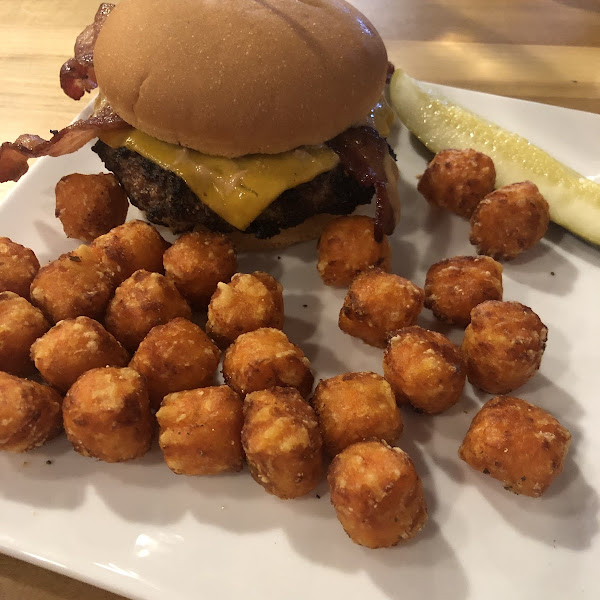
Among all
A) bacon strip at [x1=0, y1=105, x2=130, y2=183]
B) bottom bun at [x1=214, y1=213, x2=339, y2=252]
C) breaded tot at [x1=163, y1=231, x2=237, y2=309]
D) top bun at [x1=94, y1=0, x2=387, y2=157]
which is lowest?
bottom bun at [x1=214, y1=213, x2=339, y2=252]

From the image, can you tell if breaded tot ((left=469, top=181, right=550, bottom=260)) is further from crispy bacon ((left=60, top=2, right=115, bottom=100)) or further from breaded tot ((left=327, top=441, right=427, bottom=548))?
crispy bacon ((left=60, top=2, right=115, bottom=100))

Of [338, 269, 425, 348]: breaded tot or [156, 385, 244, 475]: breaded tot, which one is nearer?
[156, 385, 244, 475]: breaded tot

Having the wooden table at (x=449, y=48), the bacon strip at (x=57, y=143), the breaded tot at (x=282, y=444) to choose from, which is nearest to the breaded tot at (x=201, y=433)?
the breaded tot at (x=282, y=444)

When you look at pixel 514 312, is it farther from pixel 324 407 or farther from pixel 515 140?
pixel 515 140

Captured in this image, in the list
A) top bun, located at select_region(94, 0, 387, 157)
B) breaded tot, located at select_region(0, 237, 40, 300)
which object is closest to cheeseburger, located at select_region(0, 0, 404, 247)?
top bun, located at select_region(94, 0, 387, 157)

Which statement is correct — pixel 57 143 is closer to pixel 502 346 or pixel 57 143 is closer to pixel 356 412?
pixel 356 412

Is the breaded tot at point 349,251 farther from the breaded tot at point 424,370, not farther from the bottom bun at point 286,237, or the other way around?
the breaded tot at point 424,370

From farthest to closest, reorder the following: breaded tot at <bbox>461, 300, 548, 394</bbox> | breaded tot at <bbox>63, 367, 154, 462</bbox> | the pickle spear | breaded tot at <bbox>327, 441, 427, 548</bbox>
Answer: the pickle spear < breaded tot at <bbox>461, 300, 548, 394</bbox> < breaded tot at <bbox>63, 367, 154, 462</bbox> < breaded tot at <bbox>327, 441, 427, 548</bbox>

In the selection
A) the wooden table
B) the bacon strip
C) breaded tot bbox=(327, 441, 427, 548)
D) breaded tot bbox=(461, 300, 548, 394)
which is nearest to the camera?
breaded tot bbox=(327, 441, 427, 548)
